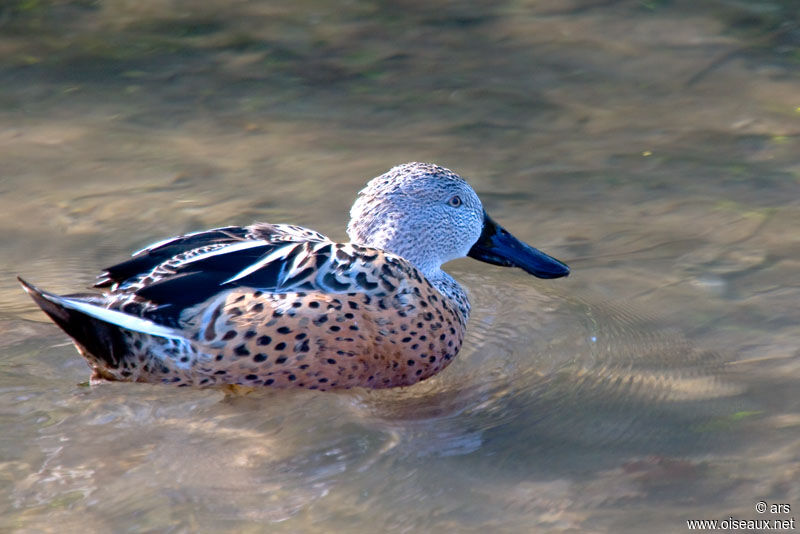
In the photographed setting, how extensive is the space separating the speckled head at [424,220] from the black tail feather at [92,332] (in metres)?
1.52

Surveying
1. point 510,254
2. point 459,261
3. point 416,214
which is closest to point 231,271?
point 416,214

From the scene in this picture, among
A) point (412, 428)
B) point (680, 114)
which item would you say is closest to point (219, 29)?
point (680, 114)

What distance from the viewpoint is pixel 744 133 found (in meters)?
7.83

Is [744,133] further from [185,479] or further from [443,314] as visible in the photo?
[185,479]

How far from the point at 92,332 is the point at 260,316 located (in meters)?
0.84

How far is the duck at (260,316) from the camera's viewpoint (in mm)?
5180

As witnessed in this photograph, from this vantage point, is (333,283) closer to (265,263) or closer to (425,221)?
(265,263)

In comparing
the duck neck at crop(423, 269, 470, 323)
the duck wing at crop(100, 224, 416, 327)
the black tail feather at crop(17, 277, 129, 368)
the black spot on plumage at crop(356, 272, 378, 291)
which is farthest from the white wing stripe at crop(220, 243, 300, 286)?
the duck neck at crop(423, 269, 470, 323)

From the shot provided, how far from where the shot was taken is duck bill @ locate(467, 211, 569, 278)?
6.19 metres

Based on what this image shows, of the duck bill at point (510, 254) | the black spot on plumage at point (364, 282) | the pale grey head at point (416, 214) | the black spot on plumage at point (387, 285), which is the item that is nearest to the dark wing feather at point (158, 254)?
the black spot on plumage at point (364, 282)

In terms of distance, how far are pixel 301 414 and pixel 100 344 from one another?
3.44ft

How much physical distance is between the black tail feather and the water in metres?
0.22

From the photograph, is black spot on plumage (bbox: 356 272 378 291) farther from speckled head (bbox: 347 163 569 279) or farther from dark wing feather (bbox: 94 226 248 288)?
speckled head (bbox: 347 163 569 279)

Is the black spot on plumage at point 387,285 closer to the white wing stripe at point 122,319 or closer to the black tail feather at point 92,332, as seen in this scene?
the white wing stripe at point 122,319
